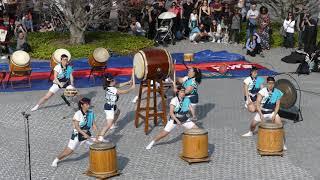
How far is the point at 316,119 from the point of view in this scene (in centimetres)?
1639

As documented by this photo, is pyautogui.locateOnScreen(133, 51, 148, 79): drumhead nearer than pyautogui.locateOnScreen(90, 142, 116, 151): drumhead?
No

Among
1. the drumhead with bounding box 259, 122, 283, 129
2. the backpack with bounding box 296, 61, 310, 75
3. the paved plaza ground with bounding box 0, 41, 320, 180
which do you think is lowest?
the paved plaza ground with bounding box 0, 41, 320, 180

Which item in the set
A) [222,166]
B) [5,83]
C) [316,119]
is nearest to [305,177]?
[222,166]

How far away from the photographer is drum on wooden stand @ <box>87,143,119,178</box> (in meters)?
12.0

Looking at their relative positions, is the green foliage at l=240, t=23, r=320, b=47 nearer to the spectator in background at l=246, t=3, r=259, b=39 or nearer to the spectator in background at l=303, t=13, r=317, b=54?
the spectator in background at l=246, t=3, r=259, b=39

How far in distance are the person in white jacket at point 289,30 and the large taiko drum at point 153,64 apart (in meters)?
12.6

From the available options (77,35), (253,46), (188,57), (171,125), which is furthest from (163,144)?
(77,35)

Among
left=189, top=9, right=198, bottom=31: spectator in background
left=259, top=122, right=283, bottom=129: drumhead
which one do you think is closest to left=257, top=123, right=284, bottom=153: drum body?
left=259, top=122, right=283, bottom=129: drumhead

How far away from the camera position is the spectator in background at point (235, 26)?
89.4ft

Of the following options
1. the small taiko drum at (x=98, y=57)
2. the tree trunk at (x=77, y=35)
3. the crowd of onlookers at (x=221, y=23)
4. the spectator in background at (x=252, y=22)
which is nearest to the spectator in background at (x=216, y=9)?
the crowd of onlookers at (x=221, y=23)

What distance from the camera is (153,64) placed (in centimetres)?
1495

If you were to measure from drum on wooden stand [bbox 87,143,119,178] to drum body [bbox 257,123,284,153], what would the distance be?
3263 mm

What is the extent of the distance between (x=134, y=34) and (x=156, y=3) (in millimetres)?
1729

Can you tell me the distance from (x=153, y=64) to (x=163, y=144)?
194 centimetres
